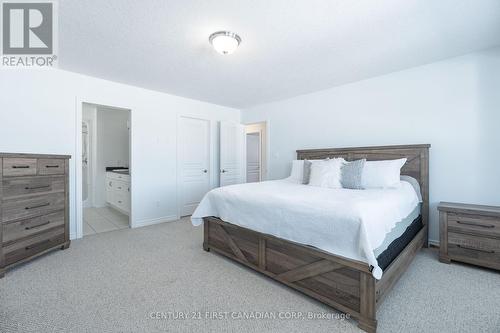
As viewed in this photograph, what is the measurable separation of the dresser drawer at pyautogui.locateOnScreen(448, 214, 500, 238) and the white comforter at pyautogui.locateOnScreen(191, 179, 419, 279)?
15.6 inches

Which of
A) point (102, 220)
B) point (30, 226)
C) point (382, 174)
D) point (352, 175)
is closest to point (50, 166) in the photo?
point (30, 226)

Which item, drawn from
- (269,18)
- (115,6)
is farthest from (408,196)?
(115,6)

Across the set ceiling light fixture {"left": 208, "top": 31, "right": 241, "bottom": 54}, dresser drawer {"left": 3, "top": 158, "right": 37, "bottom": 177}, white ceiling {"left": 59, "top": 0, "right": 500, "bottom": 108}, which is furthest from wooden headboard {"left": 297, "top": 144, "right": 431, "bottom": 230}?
dresser drawer {"left": 3, "top": 158, "right": 37, "bottom": 177}

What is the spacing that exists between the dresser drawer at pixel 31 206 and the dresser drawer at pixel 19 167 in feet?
0.84

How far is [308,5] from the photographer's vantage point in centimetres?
177

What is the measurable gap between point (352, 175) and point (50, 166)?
3.46m

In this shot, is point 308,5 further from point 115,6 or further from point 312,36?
point 115,6

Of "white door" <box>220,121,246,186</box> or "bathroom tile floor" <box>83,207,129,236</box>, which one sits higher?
"white door" <box>220,121,246,186</box>

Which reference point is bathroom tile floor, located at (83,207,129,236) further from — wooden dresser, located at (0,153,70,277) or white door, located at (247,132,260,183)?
white door, located at (247,132,260,183)

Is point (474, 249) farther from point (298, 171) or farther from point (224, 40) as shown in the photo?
point (224, 40)

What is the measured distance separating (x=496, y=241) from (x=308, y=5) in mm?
2716

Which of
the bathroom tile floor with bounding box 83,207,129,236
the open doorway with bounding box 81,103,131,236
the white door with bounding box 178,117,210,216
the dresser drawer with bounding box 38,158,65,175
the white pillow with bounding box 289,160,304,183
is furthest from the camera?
the open doorway with bounding box 81,103,131,236

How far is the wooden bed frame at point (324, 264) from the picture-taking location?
4.97 feet

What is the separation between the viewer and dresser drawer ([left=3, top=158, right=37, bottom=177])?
2.15m
